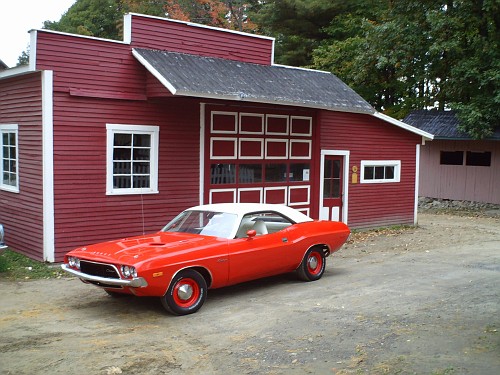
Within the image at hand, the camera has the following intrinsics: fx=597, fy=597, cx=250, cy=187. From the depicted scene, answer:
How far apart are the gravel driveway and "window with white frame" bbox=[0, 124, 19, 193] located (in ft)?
11.3

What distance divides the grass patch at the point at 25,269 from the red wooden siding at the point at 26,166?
0.25 meters

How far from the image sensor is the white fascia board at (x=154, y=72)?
36.7 feet

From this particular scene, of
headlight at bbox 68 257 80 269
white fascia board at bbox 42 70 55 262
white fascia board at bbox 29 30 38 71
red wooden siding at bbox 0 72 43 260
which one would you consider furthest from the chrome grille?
white fascia board at bbox 29 30 38 71

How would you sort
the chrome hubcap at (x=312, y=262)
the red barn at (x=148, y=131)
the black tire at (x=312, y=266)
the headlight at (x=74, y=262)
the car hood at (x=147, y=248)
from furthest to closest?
the red barn at (x=148, y=131)
the chrome hubcap at (x=312, y=262)
the black tire at (x=312, y=266)
the headlight at (x=74, y=262)
the car hood at (x=147, y=248)

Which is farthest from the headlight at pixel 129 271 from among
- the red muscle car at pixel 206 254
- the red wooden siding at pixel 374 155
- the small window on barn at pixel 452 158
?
the small window on barn at pixel 452 158

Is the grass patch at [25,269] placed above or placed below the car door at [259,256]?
below

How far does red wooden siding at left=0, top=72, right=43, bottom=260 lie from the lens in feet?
37.9

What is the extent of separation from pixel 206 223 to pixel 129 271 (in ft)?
6.54

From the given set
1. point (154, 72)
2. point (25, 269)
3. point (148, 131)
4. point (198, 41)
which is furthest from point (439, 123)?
point (25, 269)

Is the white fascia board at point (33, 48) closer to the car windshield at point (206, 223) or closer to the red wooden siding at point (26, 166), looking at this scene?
the red wooden siding at point (26, 166)

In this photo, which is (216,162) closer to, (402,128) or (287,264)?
(287,264)

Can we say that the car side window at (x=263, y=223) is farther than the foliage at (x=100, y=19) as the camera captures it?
No

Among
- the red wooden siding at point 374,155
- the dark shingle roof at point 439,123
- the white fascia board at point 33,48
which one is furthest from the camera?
the dark shingle roof at point 439,123

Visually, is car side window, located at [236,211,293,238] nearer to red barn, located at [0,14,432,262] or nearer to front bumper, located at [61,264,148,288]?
front bumper, located at [61,264,148,288]
